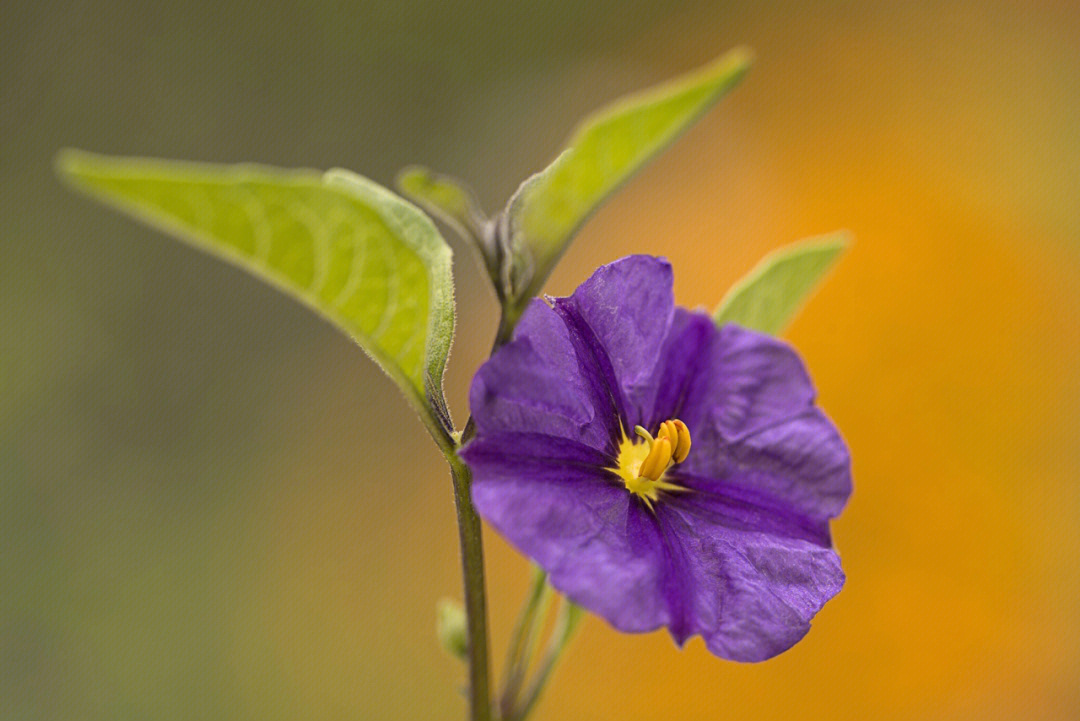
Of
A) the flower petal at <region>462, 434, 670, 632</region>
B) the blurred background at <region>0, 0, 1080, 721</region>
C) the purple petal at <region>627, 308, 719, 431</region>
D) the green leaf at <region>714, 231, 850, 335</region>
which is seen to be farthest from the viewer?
the blurred background at <region>0, 0, 1080, 721</region>

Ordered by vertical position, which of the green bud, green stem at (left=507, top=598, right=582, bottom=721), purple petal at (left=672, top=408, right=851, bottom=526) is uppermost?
purple petal at (left=672, top=408, right=851, bottom=526)

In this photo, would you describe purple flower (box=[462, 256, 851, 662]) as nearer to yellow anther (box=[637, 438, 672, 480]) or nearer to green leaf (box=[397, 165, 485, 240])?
yellow anther (box=[637, 438, 672, 480])

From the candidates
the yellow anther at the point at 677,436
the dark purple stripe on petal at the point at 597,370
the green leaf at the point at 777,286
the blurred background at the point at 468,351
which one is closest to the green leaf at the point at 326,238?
the dark purple stripe on petal at the point at 597,370

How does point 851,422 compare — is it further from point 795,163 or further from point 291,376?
point 291,376

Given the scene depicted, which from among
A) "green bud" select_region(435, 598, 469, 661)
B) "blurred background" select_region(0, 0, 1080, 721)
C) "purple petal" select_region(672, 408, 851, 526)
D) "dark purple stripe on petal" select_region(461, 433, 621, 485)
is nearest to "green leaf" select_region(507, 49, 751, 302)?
"dark purple stripe on petal" select_region(461, 433, 621, 485)

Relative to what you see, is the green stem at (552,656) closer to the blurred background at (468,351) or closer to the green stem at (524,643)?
the green stem at (524,643)

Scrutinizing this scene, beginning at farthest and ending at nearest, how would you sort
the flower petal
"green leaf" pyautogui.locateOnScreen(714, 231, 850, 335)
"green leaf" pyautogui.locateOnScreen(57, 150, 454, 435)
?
"green leaf" pyautogui.locateOnScreen(714, 231, 850, 335), the flower petal, "green leaf" pyautogui.locateOnScreen(57, 150, 454, 435)

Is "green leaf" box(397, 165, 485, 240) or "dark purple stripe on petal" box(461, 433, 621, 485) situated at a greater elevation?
"green leaf" box(397, 165, 485, 240)
